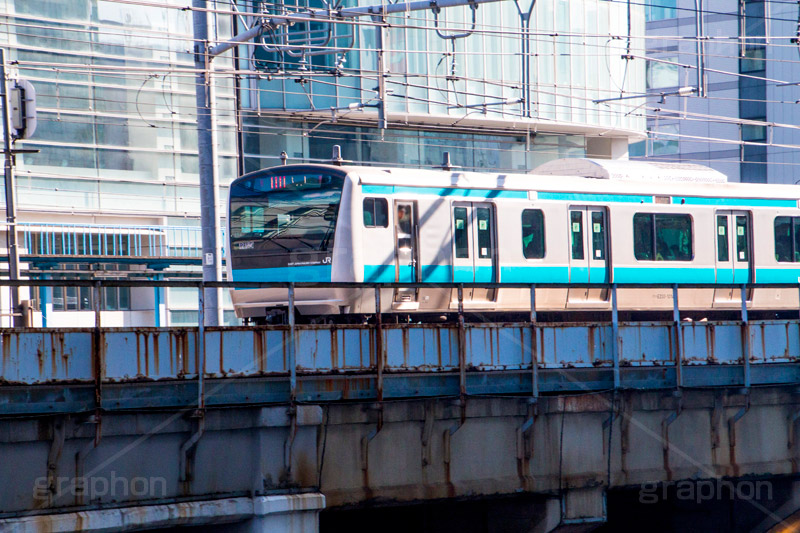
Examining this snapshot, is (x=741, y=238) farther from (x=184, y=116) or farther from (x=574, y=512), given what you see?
(x=184, y=116)

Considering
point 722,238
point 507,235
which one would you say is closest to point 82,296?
point 507,235

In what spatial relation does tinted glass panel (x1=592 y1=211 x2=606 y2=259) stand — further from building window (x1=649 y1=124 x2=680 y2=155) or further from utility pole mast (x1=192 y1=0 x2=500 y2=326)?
building window (x1=649 y1=124 x2=680 y2=155)

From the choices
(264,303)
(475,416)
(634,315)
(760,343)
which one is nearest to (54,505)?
(475,416)

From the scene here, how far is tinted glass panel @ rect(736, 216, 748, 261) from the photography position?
19547mm

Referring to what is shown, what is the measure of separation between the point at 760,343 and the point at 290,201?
280 inches

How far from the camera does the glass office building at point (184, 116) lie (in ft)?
93.2

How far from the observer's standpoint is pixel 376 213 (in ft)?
51.4

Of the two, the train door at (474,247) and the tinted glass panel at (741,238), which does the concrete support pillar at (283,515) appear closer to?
the train door at (474,247)

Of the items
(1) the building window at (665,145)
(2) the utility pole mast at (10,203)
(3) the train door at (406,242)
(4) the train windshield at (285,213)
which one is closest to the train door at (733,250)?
(3) the train door at (406,242)

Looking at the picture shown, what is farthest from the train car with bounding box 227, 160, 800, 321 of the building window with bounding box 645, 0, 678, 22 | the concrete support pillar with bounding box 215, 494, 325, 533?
the building window with bounding box 645, 0, 678, 22

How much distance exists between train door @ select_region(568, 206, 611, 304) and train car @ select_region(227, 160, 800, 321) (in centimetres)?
3

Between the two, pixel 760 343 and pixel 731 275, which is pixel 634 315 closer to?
pixel 731 275

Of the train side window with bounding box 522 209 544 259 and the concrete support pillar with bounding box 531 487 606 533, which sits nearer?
the concrete support pillar with bounding box 531 487 606 533

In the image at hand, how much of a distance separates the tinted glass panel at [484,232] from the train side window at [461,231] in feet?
0.98
